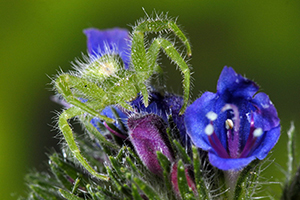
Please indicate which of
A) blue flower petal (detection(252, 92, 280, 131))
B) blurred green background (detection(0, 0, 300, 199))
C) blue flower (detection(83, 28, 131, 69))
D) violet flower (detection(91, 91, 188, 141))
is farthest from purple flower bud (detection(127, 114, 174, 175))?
blurred green background (detection(0, 0, 300, 199))

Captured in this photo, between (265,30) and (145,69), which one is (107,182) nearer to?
(145,69)

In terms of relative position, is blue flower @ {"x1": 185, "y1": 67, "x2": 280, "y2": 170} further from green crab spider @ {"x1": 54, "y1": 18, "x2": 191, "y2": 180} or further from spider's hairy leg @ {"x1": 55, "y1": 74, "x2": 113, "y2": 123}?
spider's hairy leg @ {"x1": 55, "y1": 74, "x2": 113, "y2": 123}

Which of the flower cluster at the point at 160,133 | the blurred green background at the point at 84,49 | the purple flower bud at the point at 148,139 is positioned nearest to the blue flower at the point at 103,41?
the flower cluster at the point at 160,133

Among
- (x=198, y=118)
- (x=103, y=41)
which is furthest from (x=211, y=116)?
(x=103, y=41)

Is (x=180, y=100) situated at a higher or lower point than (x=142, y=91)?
lower

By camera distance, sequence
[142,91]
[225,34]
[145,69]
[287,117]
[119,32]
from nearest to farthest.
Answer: [142,91]
[145,69]
[119,32]
[287,117]
[225,34]

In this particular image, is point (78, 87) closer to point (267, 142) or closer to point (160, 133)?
point (160, 133)

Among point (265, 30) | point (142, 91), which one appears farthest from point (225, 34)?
point (142, 91)
